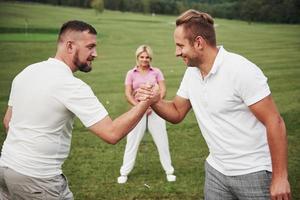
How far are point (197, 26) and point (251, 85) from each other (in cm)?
59

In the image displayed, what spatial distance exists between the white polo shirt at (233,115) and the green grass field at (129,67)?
3.04 m

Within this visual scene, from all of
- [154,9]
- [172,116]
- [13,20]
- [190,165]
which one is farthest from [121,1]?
[172,116]

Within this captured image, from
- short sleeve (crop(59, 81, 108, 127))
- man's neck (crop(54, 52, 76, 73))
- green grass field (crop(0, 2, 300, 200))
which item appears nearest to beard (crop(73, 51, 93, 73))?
man's neck (crop(54, 52, 76, 73))

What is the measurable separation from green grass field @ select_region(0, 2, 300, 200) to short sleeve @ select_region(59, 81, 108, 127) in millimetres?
3308

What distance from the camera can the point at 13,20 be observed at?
29.0 meters

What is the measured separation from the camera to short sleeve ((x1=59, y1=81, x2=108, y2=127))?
3.05m

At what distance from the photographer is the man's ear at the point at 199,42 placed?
330 cm

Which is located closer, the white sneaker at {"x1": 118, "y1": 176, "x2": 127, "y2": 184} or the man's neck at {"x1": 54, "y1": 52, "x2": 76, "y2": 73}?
the man's neck at {"x1": 54, "y1": 52, "x2": 76, "y2": 73}

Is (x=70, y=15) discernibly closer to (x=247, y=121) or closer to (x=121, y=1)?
(x=121, y=1)

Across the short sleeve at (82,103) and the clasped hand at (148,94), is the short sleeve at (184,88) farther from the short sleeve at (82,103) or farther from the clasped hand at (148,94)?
the short sleeve at (82,103)

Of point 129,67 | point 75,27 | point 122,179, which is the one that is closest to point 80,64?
point 75,27

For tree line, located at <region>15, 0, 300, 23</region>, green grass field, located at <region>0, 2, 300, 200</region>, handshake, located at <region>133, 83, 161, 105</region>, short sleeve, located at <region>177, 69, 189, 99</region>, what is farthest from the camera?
tree line, located at <region>15, 0, 300, 23</region>

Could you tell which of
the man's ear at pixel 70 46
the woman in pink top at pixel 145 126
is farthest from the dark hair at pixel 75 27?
the woman in pink top at pixel 145 126

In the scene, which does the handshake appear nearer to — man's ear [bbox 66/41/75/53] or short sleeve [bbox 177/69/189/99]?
short sleeve [bbox 177/69/189/99]
